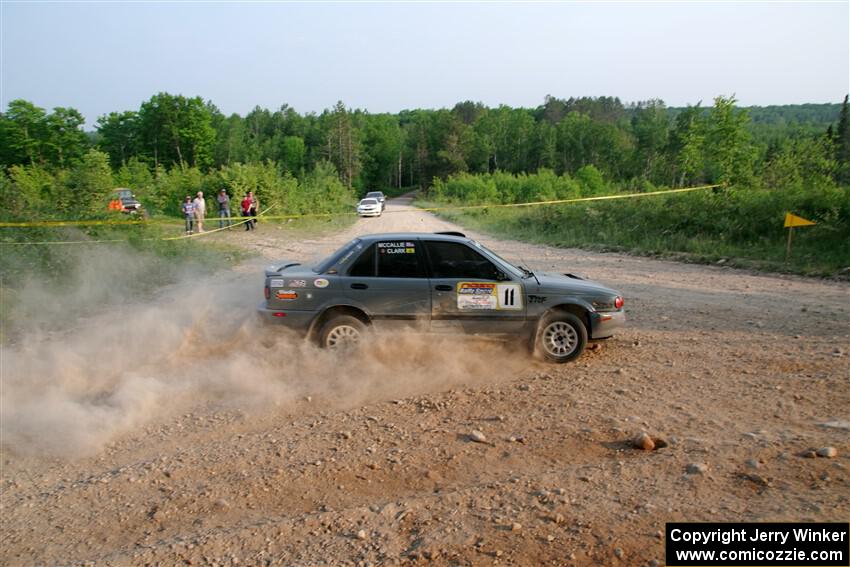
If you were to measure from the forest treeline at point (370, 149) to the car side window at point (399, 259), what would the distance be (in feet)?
40.6

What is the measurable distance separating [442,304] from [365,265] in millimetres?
1053

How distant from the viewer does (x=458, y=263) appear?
7.31 meters

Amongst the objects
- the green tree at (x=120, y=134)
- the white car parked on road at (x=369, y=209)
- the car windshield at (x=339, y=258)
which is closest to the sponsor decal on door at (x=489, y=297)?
the car windshield at (x=339, y=258)

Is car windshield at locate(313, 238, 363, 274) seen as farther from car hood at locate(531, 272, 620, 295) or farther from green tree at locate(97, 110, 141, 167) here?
green tree at locate(97, 110, 141, 167)

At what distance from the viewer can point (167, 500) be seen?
4.32m

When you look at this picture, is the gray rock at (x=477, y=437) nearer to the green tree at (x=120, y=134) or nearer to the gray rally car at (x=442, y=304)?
the gray rally car at (x=442, y=304)

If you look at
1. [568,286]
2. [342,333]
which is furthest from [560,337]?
[342,333]

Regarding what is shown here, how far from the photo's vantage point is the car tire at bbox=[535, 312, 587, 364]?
282 inches

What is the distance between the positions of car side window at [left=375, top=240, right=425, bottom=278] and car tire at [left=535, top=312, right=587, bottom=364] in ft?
5.26

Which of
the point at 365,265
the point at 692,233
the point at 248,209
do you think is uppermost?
→ the point at 248,209

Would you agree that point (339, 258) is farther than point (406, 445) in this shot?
Yes

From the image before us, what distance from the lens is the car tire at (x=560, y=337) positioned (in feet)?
23.5

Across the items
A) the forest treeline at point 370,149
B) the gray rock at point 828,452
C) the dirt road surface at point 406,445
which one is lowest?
the dirt road surface at point 406,445

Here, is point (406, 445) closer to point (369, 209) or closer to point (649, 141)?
point (369, 209)
